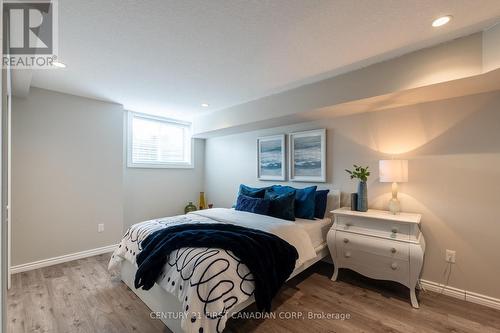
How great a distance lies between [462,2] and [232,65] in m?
1.83

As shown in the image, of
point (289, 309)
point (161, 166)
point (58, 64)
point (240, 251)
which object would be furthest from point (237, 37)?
point (161, 166)

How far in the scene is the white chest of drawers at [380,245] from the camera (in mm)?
2191

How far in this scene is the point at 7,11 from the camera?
1.53 m

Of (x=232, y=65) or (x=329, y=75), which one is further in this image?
(x=329, y=75)

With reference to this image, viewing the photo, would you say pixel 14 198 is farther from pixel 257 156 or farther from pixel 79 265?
pixel 257 156

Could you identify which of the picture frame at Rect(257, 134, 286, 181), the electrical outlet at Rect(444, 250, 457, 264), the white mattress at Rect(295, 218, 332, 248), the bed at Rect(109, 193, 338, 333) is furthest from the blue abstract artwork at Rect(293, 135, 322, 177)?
the electrical outlet at Rect(444, 250, 457, 264)

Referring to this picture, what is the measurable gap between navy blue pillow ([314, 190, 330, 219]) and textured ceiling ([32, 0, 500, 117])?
1484 mm

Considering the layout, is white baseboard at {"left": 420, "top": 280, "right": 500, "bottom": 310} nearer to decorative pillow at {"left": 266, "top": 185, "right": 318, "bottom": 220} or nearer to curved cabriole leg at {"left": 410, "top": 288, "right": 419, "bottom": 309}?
curved cabriole leg at {"left": 410, "top": 288, "right": 419, "bottom": 309}

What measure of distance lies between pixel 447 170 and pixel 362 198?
87cm

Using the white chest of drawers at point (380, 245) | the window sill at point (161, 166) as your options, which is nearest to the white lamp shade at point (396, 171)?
the white chest of drawers at point (380, 245)

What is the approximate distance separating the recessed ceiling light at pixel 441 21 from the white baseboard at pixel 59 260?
4.68 metres

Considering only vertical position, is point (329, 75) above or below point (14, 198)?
above

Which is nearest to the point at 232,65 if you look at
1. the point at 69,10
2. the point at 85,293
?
the point at 69,10

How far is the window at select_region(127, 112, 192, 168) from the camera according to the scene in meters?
4.14
